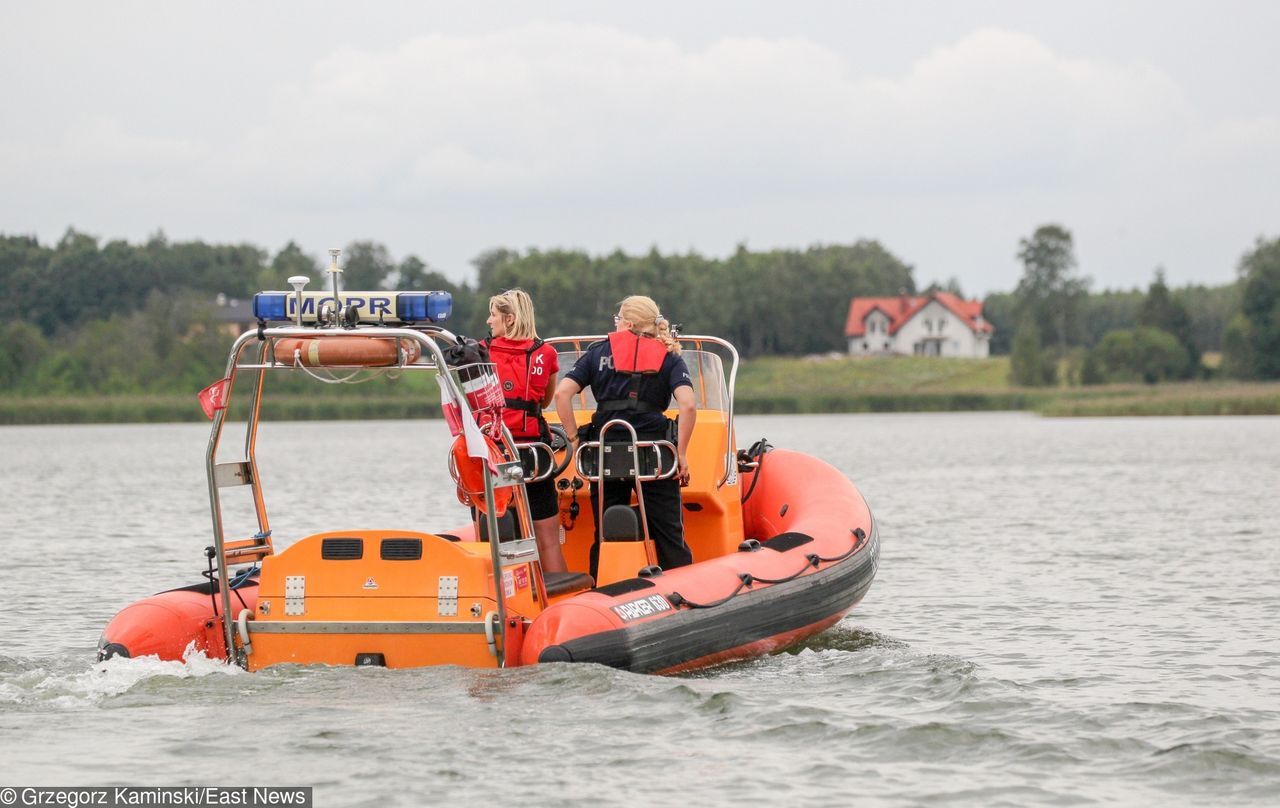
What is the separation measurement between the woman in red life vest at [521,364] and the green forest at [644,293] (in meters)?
44.2

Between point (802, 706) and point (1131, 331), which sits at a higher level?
point (1131, 331)

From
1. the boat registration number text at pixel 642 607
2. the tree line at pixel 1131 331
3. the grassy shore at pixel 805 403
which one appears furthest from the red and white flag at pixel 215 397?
the tree line at pixel 1131 331

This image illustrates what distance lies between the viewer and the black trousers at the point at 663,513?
809cm

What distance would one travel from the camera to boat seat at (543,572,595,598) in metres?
7.86

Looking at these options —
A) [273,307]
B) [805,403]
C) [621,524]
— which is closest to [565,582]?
[621,524]

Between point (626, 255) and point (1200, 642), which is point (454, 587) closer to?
point (1200, 642)

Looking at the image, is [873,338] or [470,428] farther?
[873,338]

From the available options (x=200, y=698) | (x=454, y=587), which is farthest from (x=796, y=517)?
(x=200, y=698)

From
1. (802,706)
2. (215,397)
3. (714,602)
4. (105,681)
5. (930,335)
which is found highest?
(930,335)

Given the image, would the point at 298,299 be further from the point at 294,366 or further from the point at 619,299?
the point at 619,299

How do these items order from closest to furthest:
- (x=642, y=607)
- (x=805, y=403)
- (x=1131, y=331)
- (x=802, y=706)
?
(x=802, y=706)
(x=642, y=607)
(x=805, y=403)
(x=1131, y=331)

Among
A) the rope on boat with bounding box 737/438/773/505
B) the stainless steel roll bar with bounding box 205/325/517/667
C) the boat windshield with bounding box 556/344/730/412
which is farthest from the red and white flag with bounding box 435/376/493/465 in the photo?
the rope on boat with bounding box 737/438/773/505

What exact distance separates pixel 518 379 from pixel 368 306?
3.19 feet

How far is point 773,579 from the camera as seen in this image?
27.5ft
